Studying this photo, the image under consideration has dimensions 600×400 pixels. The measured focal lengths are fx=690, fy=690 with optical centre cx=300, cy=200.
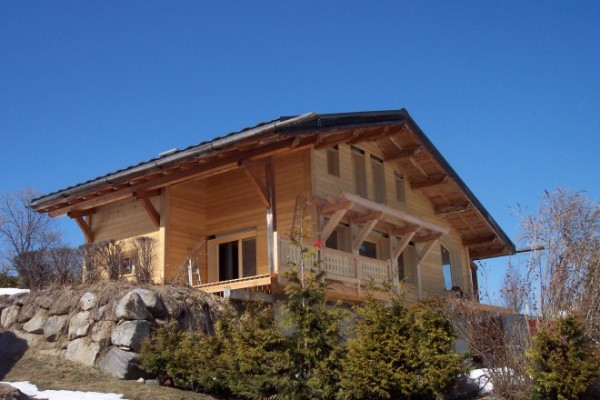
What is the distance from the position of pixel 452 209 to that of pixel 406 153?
3.48m

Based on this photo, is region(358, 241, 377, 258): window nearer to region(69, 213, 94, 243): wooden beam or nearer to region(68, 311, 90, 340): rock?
region(69, 213, 94, 243): wooden beam

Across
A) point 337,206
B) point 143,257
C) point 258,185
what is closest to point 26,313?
point 143,257

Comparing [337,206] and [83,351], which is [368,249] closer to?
[337,206]

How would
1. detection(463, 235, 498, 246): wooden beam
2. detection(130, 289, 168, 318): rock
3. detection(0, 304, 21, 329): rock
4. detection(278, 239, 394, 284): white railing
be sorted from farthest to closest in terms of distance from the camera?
detection(463, 235, 498, 246): wooden beam < detection(278, 239, 394, 284): white railing < detection(0, 304, 21, 329): rock < detection(130, 289, 168, 318): rock

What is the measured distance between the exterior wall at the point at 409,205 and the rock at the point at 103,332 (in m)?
6.48

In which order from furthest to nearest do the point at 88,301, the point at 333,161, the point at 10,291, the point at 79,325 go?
1. the point at 333,161
2. the point at 10,291
3. the point at 88,301
4. the point at 79,325

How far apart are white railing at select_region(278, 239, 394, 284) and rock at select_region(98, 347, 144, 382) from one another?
3967 mm

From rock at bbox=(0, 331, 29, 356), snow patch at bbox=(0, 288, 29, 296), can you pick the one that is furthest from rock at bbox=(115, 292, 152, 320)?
snow patch at bbox=(0, 288, 29, 296)

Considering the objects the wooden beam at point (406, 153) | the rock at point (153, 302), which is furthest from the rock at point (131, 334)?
the wooden beam at point (406, 153)

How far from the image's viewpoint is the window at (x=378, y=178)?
2148cm

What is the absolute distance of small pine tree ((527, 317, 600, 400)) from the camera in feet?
30.3

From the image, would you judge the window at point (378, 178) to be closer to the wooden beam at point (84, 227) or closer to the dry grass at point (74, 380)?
the wooden beam at point (84, 227)

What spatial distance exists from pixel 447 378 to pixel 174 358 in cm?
506

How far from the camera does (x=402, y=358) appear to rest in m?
10.1
